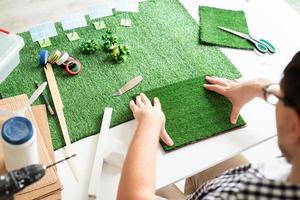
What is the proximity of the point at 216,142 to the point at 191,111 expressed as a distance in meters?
0.12

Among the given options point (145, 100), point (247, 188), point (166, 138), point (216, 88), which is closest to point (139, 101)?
point (145, 100)

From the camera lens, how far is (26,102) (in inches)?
37.6

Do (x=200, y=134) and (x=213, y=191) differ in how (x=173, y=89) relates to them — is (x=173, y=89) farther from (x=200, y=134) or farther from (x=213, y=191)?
(x=213, y=191)

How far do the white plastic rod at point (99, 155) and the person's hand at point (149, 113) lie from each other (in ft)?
0.26

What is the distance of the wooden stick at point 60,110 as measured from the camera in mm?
Answer: 970

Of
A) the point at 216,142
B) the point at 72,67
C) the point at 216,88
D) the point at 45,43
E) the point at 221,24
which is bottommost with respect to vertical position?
the point at 216,142

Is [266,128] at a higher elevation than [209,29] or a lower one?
lower

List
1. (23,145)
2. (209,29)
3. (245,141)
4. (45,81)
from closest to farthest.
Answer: (23,145), (245,141), (45,81), (209,29)

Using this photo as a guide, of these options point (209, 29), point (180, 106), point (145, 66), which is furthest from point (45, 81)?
point (209, 29)

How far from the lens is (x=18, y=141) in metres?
0.72

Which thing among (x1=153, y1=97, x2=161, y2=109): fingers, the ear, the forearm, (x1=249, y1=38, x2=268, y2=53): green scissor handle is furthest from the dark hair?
(x1=249, y1=38, x2=268, y2=53): green scissor handle

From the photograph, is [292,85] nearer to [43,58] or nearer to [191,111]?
[191,111]

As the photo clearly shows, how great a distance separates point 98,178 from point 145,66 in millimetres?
456

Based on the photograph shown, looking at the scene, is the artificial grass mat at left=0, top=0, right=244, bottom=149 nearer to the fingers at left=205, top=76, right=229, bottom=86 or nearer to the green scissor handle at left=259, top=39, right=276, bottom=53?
the fingers at left=205, top=76, right=229, bottom=86
